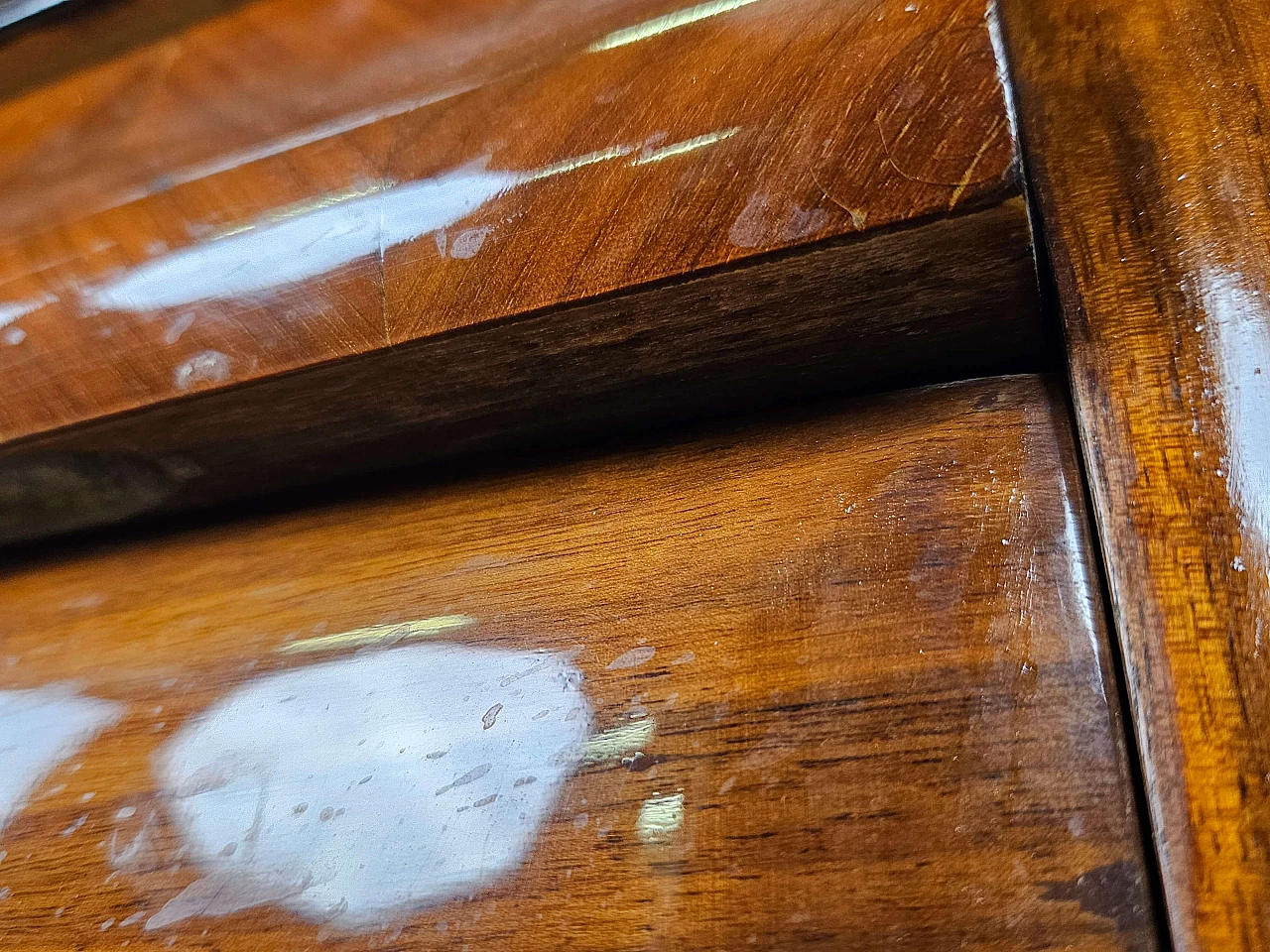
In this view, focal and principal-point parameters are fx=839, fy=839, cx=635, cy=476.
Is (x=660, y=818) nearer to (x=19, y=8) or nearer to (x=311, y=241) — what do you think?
(x=311, y=241)

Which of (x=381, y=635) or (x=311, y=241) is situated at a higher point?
(x=311, y=241)

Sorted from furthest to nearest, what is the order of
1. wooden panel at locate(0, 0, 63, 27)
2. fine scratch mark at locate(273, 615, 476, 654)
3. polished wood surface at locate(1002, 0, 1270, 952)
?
wooden panel at locate(0, 0, 63, 27), fine scratch mark at locate(273, 615, 476, 654), polished wood surface at locate(1002, 0, 1270, 952)

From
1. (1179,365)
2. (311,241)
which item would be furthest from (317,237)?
(1179,365)

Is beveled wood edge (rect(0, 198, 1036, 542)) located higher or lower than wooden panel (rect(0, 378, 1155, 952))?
higher

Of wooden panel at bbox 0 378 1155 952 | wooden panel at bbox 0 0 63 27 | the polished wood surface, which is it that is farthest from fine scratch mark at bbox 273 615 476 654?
wooden panel at bbox 0 0 63 27

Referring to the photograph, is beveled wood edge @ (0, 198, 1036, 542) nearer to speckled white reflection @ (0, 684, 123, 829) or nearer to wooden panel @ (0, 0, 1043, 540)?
wooden panel @ (0, 0, 1043, 540)

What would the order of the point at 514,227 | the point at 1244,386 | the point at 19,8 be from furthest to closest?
the point at 19,8 < the point at 514,227 < the point at 1244,386

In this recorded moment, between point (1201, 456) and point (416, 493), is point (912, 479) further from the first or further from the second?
point (416, 493)

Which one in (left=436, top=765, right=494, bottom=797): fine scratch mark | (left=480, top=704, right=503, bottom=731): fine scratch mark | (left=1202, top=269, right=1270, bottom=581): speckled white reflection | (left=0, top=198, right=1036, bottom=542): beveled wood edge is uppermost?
→ (left=0, top=198, right=1036, bottom=542): beveled wood edge

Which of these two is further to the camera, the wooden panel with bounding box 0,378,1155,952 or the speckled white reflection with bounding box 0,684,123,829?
the speckled white reflection with bounding box 0,684,123,829
